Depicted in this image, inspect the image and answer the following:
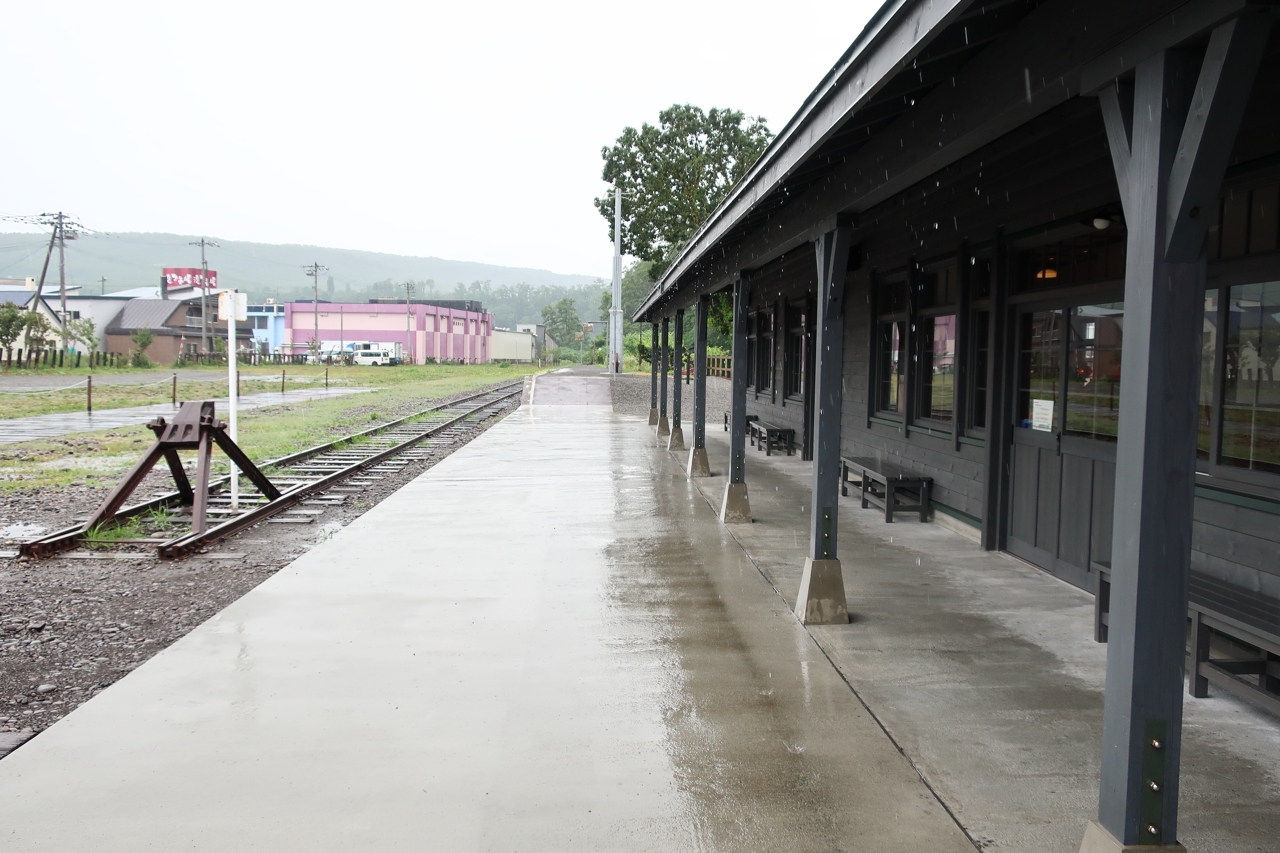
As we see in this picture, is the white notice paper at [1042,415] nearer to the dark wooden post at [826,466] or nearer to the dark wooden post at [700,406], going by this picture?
the dark wooden post at [826,466]

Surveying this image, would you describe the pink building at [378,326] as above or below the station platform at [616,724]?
above

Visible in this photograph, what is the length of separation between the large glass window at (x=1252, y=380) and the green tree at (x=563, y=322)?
166 m

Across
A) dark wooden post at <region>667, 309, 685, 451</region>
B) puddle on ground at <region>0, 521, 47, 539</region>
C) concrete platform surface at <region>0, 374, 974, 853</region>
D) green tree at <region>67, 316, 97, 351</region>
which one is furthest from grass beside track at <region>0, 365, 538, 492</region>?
green tree at <region>67, 316, 97, 351</region>

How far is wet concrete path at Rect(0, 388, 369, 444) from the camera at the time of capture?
17984mm

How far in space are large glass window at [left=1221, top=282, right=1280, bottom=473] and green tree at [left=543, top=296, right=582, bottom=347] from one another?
166088mm

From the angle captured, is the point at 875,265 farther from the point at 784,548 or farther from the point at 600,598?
the point at 600,598

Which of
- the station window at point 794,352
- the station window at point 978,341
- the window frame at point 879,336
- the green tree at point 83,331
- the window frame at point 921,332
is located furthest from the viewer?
the green tree at point 83,331

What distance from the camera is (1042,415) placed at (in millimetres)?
6684

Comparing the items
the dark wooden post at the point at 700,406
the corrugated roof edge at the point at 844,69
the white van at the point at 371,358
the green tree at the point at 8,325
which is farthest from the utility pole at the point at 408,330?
the corrugated roof edge at the point at 844,69

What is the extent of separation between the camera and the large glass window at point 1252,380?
14.0 ft

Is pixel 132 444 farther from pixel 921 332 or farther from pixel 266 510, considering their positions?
pixel 921 332

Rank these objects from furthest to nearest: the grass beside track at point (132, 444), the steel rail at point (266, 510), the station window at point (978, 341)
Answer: the grass beside track at point (132, 444), the steel rail at point (266, 510), the station window at point (978, 341)

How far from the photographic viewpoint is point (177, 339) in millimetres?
78688

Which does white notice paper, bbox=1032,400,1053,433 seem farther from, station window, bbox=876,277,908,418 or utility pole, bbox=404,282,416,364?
utility pole, bbox=404,282,416,364
